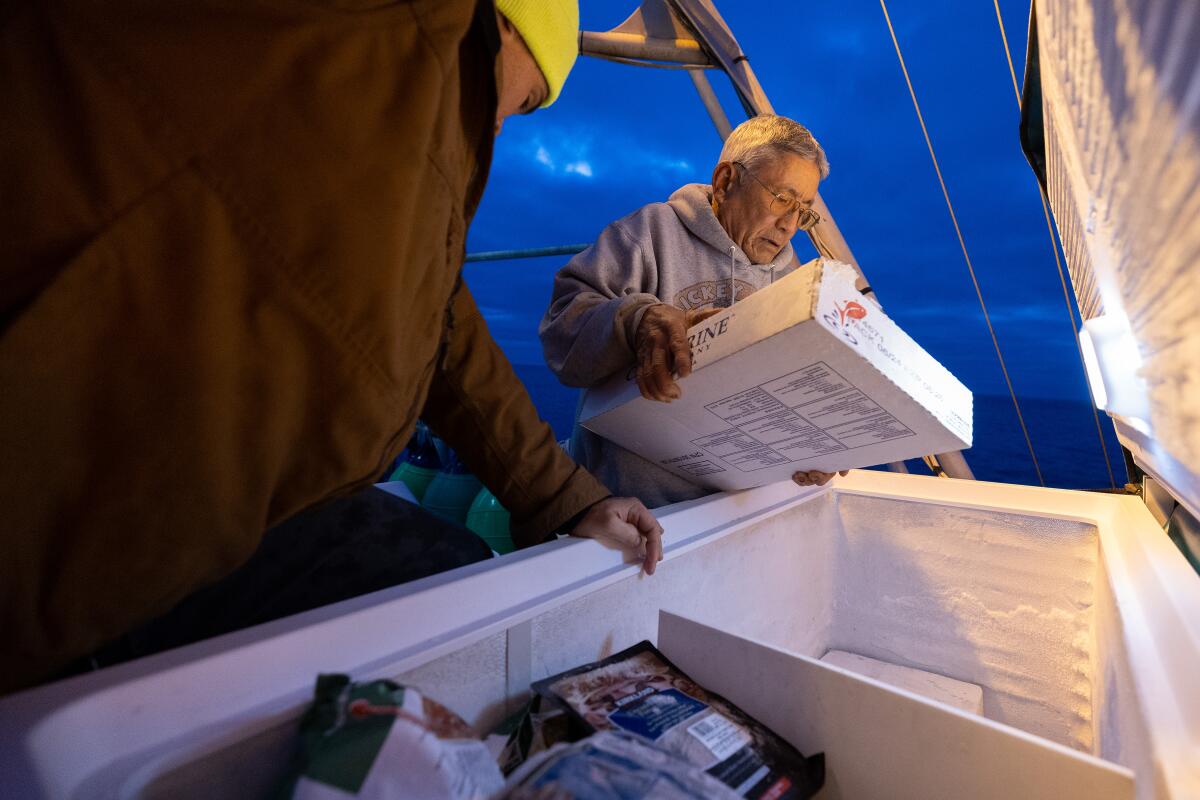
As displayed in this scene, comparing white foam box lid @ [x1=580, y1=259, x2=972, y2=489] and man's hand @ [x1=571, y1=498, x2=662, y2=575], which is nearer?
white foam box lid @ [x1=580, y1=259, x2=972, y2=489]

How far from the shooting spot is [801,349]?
71 cm

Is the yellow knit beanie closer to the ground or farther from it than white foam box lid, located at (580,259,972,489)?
farther from it

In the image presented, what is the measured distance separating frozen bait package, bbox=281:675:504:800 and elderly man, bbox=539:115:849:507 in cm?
80

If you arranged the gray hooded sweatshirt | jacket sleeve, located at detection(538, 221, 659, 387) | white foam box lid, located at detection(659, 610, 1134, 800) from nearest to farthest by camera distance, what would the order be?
white foam box lid, located at detection(659, 610, 1134, 800)
jacket sleeve, located at detection(538, 221, 659, 387)
the gray hooded sweatshirt

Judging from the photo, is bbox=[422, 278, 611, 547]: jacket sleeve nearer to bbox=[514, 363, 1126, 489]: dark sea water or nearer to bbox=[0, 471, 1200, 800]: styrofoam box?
bbox=[0, 471, 1200, 800]: styrofoam box

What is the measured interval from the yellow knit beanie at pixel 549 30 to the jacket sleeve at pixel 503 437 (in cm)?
35

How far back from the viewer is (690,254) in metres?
1.55

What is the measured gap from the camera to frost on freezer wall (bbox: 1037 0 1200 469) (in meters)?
0.36

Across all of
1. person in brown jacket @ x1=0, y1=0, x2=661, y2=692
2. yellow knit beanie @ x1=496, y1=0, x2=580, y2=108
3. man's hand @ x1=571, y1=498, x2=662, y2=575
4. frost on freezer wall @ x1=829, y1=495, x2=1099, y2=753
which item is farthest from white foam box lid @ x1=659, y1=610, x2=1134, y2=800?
frost on freezer wall @ x1=829, y1=495, x2=1099, y2=753

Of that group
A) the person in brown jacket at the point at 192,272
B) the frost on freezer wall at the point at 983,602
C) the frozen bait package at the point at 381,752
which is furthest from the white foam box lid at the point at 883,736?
the frost on freezer wall at the point at 983,602

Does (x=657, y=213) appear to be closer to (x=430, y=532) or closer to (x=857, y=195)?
(x=430, y=532)

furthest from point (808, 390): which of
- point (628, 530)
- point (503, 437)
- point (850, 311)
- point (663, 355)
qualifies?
point (503, 437)

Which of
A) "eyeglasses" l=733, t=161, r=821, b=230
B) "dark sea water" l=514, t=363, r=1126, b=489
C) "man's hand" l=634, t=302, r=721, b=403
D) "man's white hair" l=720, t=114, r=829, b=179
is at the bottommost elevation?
"dark sea water" l=514, t=363, r=1126, b=489

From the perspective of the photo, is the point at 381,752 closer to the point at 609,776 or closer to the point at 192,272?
the point at 609,776
